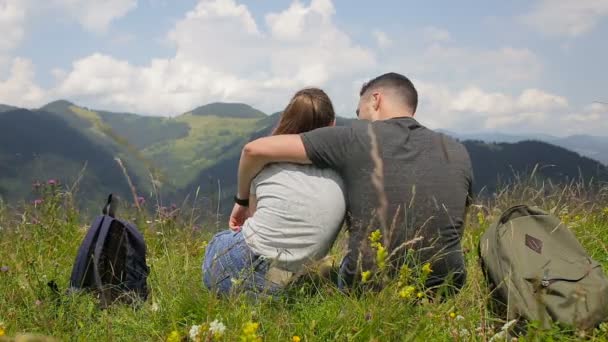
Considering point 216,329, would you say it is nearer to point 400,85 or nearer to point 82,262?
point 82,262

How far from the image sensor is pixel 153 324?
101 inches

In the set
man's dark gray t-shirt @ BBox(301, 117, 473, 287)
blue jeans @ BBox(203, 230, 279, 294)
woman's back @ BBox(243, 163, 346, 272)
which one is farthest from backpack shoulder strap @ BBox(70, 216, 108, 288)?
man's dark gray t-shirt @ BBox(301, 117, 473, 287)

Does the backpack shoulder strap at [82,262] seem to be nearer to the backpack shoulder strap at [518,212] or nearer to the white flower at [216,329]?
the white flower at [216,329]

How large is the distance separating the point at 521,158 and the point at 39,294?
144965 mm

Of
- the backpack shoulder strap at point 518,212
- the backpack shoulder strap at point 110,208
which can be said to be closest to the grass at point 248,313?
the backpack shoulder strap at point 518,212

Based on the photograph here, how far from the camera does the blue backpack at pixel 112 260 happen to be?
10.9 feet

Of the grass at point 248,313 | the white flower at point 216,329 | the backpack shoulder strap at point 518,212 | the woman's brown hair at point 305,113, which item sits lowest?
the grass at point 248,313

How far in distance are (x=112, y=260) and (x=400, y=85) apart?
2.13 metres

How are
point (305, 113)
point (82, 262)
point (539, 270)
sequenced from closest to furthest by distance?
point (539, 270) → point (305, 113) → point (82, 262)

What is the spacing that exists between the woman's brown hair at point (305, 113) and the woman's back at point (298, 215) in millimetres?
288

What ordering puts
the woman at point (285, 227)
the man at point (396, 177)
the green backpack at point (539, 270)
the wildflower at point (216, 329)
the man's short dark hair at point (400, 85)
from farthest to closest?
the man's short dark hair at point (400, 85)
the woman at point (285, 227)
the man at point (396, 177)
the green backpack at point (539, 270)
the wildflower at point (216, 329)

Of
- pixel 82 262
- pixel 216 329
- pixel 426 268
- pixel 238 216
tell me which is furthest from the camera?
pixel 238 216

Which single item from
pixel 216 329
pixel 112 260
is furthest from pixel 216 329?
pixel 112 260

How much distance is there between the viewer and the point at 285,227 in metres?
2.83
